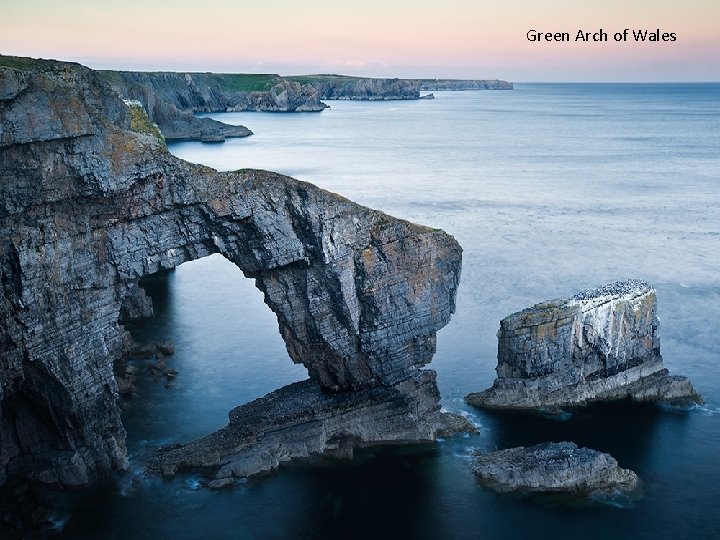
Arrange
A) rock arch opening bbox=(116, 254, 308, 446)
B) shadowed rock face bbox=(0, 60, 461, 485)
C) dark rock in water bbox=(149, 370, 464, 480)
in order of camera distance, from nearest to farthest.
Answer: shadowed rock face bbox=(0, 60, 461, 485) < dark rock in water bbox=(149, 370, 464, 480) < rock arch opening bbox=(116, 254, 308, 446)

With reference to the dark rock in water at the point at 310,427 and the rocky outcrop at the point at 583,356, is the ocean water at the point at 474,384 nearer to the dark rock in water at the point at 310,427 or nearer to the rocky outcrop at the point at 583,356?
the dark rock in water at the point at 310,427

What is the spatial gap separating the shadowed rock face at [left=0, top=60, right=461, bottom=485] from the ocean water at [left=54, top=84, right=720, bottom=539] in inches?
150

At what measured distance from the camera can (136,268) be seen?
40594mm

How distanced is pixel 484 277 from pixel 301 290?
132 feet

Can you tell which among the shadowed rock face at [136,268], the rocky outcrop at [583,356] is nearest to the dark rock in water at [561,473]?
the shadowed rock face at [136,268]

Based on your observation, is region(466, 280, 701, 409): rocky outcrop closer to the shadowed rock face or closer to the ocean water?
the ocean water

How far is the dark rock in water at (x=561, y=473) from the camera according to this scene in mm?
43062

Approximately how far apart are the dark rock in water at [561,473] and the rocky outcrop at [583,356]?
8.65 m

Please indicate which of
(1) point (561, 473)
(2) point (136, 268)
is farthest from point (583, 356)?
(2) point (136, 268)

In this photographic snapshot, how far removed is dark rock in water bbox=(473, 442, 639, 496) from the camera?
43.1 m

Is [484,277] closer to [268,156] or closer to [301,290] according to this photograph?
[301,290]

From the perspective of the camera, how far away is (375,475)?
44.9m

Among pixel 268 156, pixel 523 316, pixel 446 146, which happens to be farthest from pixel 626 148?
pixel 523 316

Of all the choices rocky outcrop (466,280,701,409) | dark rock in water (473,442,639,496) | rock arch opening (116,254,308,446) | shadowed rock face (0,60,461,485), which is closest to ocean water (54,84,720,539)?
rock arch opening (116,254,308,446)
